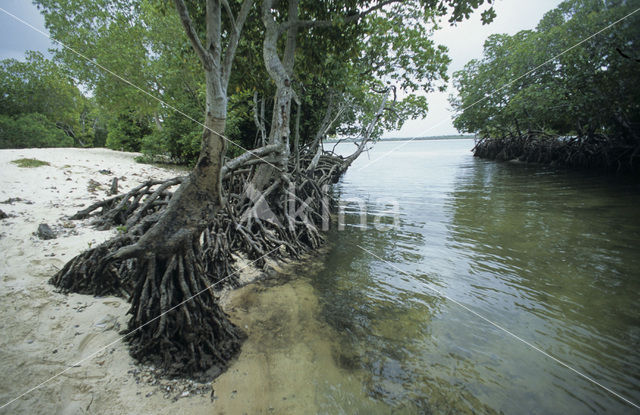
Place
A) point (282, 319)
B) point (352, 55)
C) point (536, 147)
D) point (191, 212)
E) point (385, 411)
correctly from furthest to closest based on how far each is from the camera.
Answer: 1. point (536, 147)
2. point (352, 55)
3. point (282, 319)
4. point (191, 212)
5. point (385, 411)

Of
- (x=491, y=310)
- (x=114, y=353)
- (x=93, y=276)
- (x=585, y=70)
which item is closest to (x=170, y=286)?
(x=114, y=353)

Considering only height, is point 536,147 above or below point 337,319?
above

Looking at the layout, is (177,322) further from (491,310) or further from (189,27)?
(491,310)

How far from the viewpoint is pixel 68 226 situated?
177 inches

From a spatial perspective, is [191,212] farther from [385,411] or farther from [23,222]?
[23,222]

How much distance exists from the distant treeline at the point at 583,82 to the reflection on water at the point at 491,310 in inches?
168

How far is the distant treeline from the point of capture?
10078 mm

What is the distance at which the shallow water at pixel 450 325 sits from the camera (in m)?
2.27

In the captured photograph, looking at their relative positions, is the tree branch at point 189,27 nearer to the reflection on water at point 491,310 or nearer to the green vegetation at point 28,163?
the reflection on water at point 491,310

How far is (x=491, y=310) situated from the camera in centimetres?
353

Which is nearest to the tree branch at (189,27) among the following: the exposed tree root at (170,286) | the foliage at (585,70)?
the exposed tree root at (170,286)

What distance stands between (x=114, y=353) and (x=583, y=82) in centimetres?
1845

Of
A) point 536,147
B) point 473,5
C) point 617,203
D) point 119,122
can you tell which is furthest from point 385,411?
point 536,147

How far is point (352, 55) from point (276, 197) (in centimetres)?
401
